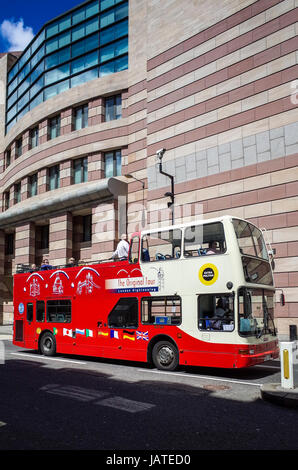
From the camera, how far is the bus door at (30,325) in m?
14.9

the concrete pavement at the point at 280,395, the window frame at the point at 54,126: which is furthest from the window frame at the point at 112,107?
the concrete pavement at the point at 280,395

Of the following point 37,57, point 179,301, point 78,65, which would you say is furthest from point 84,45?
point 179,301

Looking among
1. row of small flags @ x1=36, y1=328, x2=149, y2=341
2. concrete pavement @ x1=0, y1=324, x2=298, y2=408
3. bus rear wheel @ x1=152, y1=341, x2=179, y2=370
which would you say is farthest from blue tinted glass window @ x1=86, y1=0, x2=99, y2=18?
concrete pavement @ x1=0, y1=324, x2=298, y2=408

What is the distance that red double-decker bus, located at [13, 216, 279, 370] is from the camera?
31.4ft

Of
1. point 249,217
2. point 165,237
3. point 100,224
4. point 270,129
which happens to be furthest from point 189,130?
point 165,237

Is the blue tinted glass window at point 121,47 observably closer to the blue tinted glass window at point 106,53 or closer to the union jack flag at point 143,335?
the blue tinted glass window at point 106,53

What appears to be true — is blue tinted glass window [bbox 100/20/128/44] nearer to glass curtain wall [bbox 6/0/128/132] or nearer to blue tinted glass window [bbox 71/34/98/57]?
glass curtain wall [bbox 6/0/128/132]

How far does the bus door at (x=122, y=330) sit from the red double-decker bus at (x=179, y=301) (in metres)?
0.03

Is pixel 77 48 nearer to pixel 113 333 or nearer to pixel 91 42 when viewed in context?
pixel 91 42

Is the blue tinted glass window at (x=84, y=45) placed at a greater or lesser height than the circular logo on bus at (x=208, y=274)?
greater

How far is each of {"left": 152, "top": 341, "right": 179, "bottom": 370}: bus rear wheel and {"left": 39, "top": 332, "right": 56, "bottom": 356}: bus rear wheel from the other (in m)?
4.62

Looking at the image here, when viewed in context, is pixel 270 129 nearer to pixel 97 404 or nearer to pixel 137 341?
pixel 137 341

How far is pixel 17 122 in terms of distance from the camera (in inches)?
1312

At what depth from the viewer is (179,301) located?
10.6m
